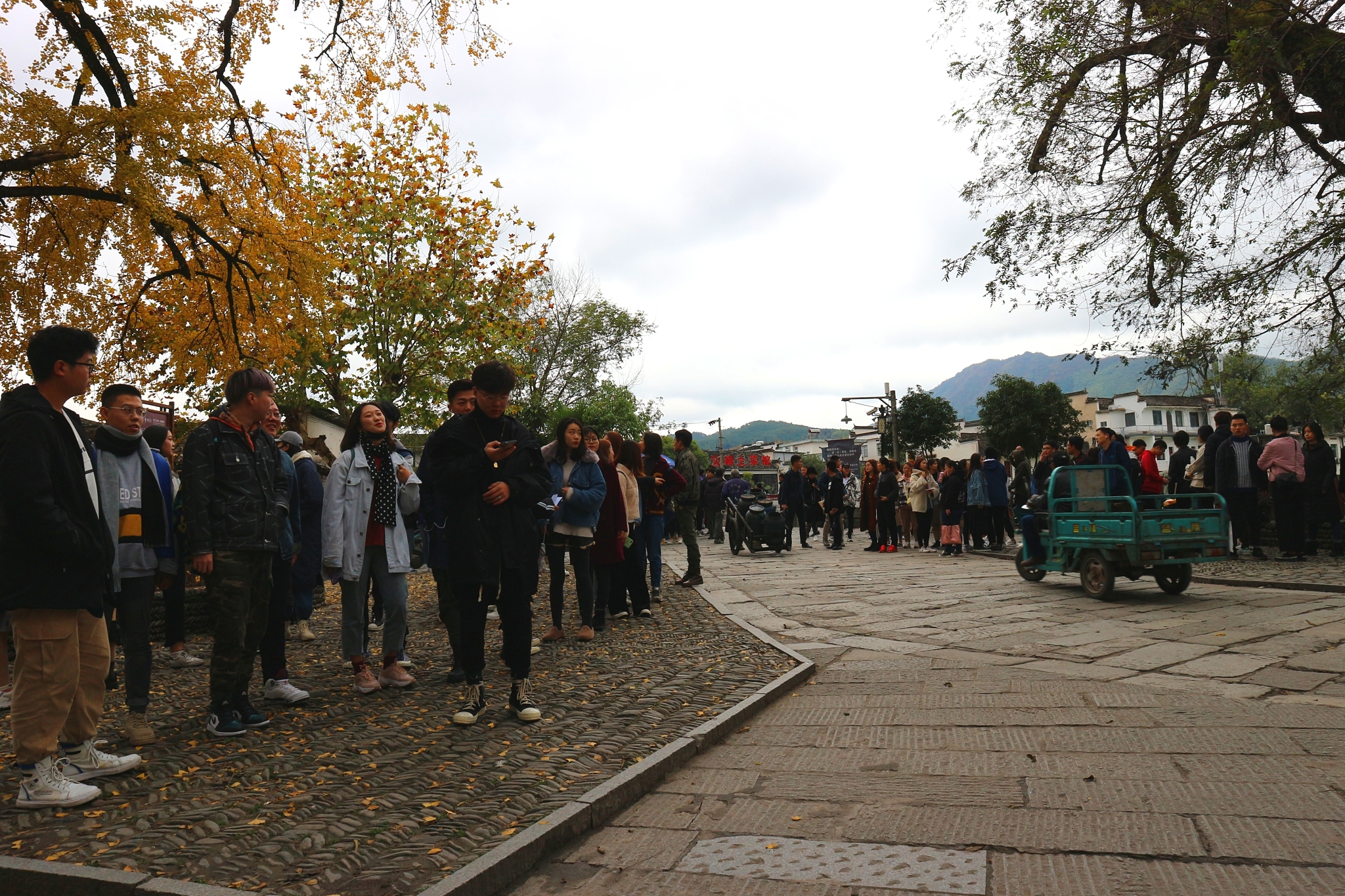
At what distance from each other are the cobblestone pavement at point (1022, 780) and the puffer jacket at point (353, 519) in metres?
2.43

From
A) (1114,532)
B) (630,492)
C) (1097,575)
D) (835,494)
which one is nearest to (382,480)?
(630,492)

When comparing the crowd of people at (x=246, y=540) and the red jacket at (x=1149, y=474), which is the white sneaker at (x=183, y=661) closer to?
the crowd of people at (x=246, y=540)

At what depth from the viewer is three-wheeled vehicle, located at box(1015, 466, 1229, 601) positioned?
8.43 m

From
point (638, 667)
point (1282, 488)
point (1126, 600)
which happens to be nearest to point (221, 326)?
point (638, 667)

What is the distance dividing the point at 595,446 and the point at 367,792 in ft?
14.5

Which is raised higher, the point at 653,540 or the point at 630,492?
the point at 630,492

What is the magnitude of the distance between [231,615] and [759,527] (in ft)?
42.6

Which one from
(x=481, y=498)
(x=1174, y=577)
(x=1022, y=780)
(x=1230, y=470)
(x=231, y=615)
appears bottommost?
(x=1022, y=780)

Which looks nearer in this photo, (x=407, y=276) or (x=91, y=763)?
(x=91, y=763)

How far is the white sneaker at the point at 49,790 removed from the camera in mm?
3453

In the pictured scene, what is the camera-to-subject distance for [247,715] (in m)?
4.68

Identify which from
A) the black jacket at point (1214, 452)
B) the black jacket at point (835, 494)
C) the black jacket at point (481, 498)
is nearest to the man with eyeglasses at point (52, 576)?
the black jacket at point (481, 498)

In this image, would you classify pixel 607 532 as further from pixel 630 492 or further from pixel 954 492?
pixel 954 492

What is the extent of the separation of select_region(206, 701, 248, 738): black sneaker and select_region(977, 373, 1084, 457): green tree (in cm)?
5437
